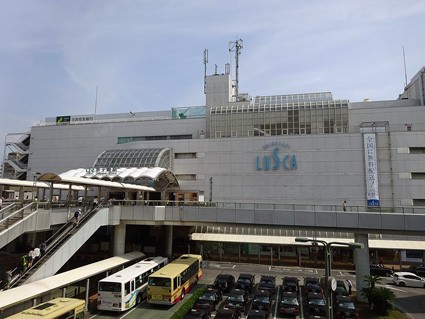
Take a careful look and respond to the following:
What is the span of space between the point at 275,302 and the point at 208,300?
6.67m

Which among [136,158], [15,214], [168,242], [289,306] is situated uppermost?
[136,158]

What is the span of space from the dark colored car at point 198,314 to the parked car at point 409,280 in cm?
2512

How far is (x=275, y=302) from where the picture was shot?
28.4m

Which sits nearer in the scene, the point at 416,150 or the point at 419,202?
the point at 419,202

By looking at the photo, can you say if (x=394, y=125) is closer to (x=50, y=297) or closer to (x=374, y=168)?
(x=374, y=168)

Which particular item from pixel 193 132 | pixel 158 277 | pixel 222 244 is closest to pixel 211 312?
pixel 158 277

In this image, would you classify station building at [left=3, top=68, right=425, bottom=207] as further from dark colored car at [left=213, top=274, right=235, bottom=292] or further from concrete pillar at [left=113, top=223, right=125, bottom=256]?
dark colored car at [left=213, top=274, right=235, bottom=292]

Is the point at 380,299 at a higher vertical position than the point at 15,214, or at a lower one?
lower

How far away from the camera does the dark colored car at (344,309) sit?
75.4 feet

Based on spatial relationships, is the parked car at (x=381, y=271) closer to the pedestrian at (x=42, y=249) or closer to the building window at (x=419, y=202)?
the building window at (x=419, y=202)

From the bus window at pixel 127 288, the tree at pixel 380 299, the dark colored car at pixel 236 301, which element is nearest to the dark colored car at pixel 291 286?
the dark colored car at pixel 236 301

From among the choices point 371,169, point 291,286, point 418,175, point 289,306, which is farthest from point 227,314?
point 418,175

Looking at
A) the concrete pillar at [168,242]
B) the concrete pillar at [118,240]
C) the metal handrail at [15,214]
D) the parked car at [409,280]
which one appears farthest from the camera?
A: the concrete pillar at [168,242]

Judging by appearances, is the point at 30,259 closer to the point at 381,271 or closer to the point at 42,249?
the point at 42,249
